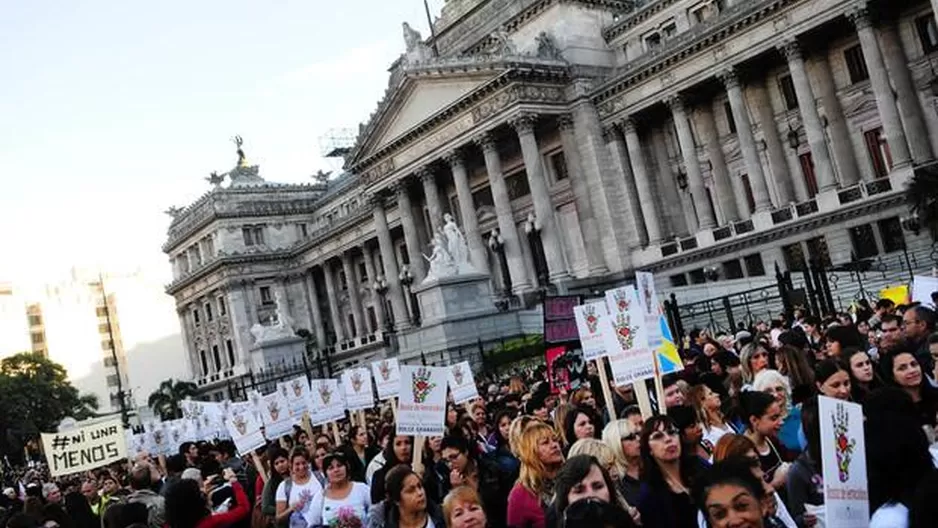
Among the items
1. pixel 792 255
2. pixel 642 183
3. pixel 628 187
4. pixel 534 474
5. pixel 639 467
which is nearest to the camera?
pixel 639 467

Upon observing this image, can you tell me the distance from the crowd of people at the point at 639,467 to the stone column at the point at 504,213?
34.6 meters

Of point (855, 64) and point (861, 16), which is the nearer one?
point (861, 16)

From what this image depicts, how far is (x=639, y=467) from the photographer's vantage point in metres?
6.58

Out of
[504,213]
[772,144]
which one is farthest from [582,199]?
[772,144]

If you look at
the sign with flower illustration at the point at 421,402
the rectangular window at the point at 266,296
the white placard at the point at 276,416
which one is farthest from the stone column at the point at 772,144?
the rectangular window at the point at 266,296

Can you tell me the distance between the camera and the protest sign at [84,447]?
50.0 ft

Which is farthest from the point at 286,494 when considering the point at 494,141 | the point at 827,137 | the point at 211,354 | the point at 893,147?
the point at 211,354

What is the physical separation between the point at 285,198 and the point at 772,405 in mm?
75086

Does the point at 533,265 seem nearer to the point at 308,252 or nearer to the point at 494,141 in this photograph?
the point at 494,141

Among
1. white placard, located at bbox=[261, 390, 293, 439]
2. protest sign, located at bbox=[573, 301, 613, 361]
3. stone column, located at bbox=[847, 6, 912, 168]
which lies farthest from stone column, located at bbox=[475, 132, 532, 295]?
protest sign, located at bbox=[573, 301, 613, 361]

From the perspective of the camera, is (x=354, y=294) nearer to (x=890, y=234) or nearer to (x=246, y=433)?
(x=890, y=234)

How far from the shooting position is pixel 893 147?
3634 centimetres

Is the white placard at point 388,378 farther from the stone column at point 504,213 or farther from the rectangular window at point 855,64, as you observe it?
the stone column at point 504,213

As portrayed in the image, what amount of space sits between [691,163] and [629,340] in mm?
36033
